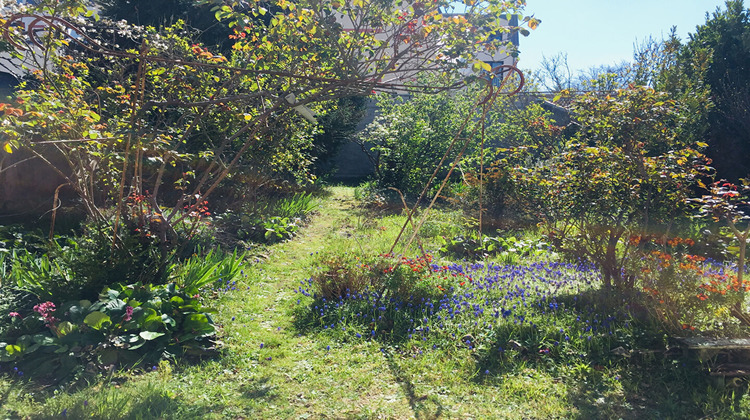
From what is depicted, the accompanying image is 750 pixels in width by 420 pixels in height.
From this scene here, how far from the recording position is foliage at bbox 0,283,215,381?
3.09 metres

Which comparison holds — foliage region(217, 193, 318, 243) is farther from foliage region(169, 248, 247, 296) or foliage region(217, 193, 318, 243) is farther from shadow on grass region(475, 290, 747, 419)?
shadow on grass region(475, 290, 747, 419)

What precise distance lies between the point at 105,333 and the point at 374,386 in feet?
6.06

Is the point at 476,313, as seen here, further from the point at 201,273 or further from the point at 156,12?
the point at 156,12

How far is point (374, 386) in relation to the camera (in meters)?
3.12

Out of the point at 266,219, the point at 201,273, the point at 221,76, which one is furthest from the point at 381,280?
the point at 266,219

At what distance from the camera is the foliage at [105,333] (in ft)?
10.1

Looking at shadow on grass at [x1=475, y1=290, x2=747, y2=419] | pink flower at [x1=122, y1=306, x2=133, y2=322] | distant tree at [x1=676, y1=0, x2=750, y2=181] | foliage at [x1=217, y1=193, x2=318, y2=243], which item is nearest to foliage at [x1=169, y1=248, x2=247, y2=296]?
pink flower at [x1=122, y1=306, x2=133, y2=322]

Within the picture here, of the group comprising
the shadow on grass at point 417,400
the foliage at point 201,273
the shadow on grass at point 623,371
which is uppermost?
the foliage at point 201,273

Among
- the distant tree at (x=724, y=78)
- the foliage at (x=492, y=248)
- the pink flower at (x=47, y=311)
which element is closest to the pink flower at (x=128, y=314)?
the pink flower at (x=47, y=311)

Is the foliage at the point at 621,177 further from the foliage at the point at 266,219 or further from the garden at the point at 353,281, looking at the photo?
the foliage at the point at 266,219

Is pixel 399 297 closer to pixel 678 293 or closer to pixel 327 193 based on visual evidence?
pixel 678 293

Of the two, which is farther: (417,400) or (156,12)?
(156,12)

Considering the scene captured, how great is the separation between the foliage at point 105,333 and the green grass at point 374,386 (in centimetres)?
15

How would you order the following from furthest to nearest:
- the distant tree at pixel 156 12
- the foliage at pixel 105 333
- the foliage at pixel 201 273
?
the distant tree at pixel 156 12, the foliage at pixel 201 273, the foliage at pixel 105 333
